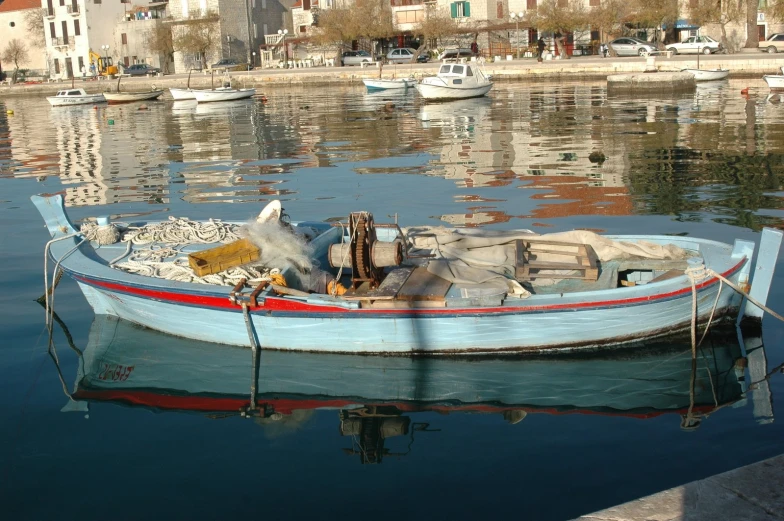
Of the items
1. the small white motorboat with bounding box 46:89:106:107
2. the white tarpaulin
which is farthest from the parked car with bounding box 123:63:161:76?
the white tarpaulin

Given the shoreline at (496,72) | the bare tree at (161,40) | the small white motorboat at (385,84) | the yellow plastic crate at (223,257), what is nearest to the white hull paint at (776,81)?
the shoreline at (496,72)

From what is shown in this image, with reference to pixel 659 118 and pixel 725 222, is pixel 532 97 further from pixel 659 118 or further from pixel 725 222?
pixel 725 222

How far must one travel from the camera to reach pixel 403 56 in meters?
62.1

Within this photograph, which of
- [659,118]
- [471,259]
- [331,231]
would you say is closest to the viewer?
[471,259]

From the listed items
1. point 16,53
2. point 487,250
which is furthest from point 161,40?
point 487,250

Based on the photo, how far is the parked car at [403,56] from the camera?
6159 cm

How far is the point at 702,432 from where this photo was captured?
6566 mm

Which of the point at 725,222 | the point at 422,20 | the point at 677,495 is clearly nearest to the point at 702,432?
the point at 677,495

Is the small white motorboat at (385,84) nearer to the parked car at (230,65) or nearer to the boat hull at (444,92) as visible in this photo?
the boat hull at (444,92)

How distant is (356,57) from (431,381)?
60.1 meters

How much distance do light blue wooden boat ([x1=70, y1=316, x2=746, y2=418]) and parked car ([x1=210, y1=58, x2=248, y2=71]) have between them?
61339 millimetres

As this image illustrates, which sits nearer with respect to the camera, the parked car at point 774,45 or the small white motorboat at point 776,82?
the small white motorboat at point 776,82

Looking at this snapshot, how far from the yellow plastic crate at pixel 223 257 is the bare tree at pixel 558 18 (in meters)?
49.9

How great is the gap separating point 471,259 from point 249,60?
6594cm
